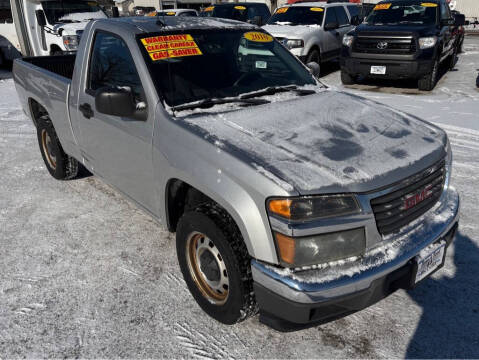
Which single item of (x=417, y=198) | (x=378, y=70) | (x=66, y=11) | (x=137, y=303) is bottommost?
(x=137, y=303)

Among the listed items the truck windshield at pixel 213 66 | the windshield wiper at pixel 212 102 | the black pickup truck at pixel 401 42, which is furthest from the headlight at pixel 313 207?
the black pickup truck at pixel 401 42

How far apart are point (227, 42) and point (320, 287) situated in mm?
2196

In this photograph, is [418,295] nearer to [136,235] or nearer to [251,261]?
[251,261]

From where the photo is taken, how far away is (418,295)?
281 cm

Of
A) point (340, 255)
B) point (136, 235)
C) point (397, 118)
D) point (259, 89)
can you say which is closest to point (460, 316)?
point (340, 255)

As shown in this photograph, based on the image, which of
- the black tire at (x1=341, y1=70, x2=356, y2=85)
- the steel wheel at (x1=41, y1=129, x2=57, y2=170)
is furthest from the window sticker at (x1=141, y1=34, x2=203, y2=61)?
the black tire at (x1=341, y1=70, x2=356, y2=85)

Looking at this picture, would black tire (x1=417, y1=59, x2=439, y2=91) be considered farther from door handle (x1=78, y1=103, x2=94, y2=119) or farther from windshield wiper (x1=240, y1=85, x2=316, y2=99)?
door handle (x1=78, y1=103, x2=94, y2=119)

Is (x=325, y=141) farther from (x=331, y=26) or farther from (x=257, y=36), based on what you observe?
(x=331, y=26)

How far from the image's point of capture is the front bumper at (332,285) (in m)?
1.96

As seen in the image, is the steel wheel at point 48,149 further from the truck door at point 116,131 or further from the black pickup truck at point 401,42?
the black pickup truck at point 401,42

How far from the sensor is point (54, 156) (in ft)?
15.2

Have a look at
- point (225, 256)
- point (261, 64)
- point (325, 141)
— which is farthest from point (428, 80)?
point (225, 256)

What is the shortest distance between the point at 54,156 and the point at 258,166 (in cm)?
337

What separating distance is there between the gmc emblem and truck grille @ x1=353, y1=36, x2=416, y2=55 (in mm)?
6967
